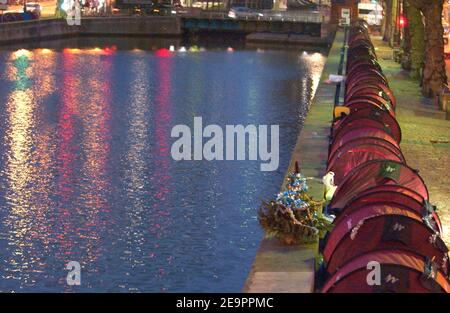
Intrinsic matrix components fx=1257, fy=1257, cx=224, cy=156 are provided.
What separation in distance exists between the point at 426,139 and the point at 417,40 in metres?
18.6

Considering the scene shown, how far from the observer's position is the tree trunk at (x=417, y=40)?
178 feet

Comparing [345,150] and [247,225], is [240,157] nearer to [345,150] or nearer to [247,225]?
[247,225]

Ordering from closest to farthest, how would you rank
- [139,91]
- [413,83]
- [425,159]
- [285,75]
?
[425,159] < [413,83] < [139,91] < [285,75]

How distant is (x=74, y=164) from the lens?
3784 centimetres

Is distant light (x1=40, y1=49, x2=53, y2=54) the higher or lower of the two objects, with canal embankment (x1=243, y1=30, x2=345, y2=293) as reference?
lower

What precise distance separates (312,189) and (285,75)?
48.9 m

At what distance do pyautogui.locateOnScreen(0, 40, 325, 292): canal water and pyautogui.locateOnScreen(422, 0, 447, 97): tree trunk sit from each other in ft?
17.7

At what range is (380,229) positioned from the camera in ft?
55.0

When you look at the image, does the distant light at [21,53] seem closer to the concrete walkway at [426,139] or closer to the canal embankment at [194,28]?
the canal embankment at [194,28]

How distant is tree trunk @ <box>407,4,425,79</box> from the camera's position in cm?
5416

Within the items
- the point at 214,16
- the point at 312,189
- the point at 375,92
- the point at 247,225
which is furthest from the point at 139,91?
the point at 214,16

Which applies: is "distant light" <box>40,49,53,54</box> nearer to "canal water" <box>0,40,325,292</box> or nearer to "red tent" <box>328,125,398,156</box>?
"canal water" <box>0,40,325,292</box>

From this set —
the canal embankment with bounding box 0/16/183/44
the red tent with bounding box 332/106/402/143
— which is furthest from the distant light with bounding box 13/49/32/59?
the red tent with bounding box 332/106/402/143

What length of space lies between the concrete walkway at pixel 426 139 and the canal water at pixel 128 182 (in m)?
3.89
